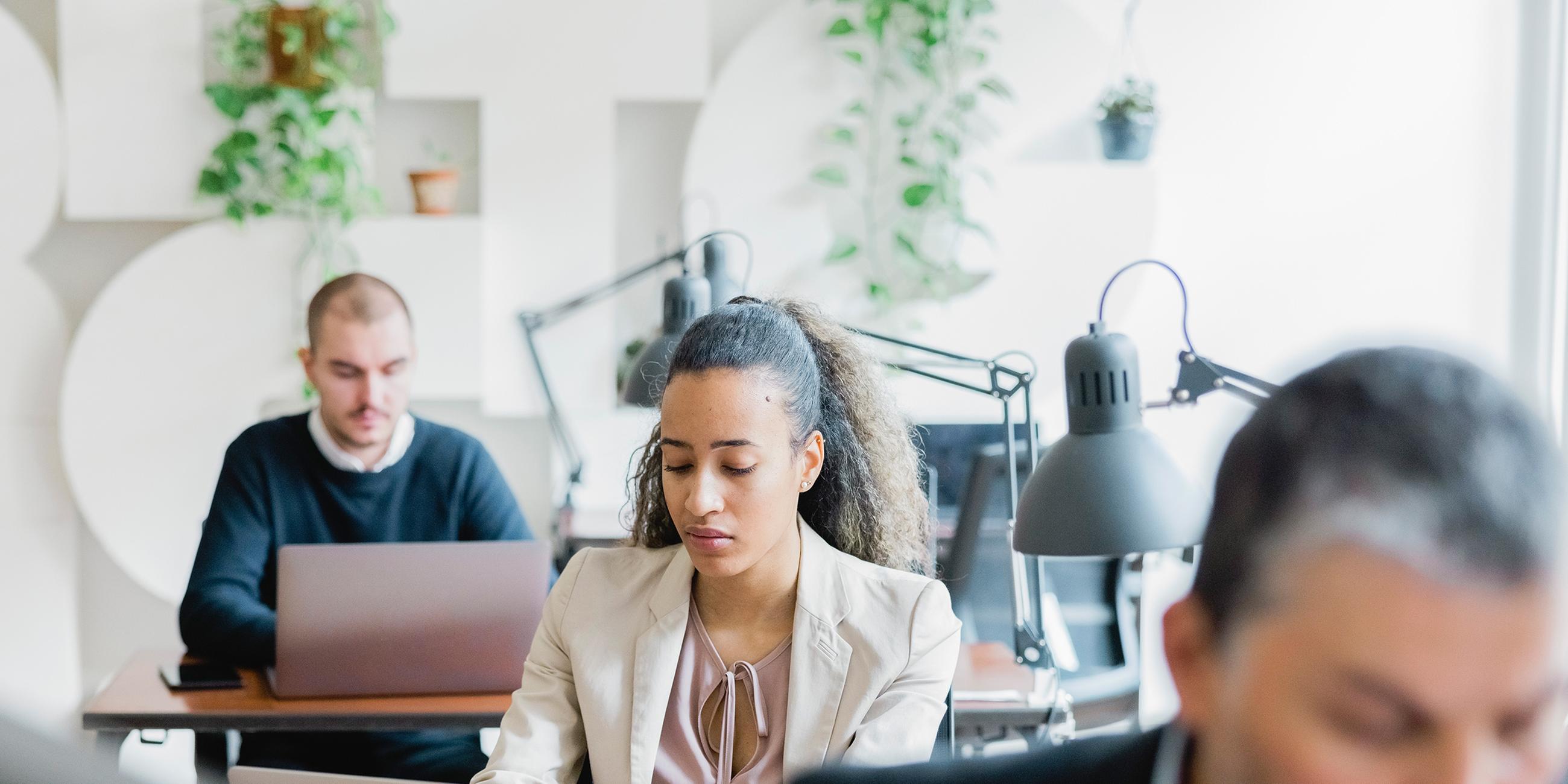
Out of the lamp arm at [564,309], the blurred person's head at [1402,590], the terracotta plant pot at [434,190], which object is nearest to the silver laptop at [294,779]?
the blurred person's head at [1402,590]

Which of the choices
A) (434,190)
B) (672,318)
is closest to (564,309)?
(434,190)

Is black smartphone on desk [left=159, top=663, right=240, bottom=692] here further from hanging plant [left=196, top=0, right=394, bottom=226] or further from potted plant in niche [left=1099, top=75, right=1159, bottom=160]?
potted plant in niche [left=1099, top=75, right=1159, bottom=160]

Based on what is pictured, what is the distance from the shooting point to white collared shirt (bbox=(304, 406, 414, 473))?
108 inches

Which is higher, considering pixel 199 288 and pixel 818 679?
pixel 199 288

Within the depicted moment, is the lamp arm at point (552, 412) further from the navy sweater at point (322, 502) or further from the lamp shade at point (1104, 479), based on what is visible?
the lamp shade at point (1104, 479)

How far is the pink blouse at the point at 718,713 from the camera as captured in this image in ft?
5.68

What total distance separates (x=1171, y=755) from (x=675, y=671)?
50.3 inches

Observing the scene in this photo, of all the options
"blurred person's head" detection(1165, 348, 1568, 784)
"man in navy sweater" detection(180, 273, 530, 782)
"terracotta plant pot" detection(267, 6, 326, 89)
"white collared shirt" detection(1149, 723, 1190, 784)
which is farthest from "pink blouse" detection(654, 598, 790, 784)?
"terracotta plant pot" detection(267, 6, 326, 89)

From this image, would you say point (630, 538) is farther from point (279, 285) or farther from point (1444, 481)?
point (279, 285)

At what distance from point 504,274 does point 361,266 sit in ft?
1.25

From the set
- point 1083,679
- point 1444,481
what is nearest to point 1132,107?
point 1083,679

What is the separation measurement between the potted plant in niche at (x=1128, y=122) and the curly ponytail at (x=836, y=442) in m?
2.01

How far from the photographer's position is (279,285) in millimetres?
3805

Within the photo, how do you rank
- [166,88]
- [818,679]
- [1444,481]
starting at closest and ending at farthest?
[1444,481]
[818,679]
[166,88]
